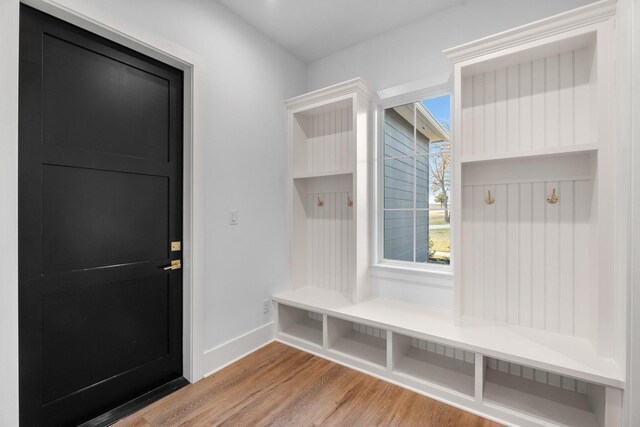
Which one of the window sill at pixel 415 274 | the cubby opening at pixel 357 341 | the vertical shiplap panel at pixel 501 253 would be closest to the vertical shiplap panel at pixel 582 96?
the vertical shiplap panel at pixel 501 253

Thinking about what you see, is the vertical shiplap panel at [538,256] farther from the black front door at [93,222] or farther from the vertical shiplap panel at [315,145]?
the black front door at [93,222]

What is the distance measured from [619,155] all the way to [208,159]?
246 centimetres

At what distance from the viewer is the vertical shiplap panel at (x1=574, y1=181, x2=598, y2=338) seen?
173 cm

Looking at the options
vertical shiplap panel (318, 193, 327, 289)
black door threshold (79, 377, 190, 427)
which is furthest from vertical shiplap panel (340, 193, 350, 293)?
black door threshold (79, 377, 190, 427)

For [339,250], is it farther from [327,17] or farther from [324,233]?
[327,17]

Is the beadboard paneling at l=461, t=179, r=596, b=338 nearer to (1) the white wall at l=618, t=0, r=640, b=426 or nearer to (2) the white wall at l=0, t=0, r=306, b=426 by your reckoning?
(1) the white wall at l=618, t=0, r=640, b=426

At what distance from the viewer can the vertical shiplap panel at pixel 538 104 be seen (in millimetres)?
1850

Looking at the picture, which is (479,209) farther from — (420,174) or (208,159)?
(208,159)

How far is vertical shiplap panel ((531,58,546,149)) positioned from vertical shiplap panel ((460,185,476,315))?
0.49 m

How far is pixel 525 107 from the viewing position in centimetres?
190

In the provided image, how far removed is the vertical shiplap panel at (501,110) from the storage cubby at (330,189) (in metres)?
1.01

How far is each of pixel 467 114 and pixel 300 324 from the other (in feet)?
7.81

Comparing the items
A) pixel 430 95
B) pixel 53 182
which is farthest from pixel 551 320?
pixel 53 182

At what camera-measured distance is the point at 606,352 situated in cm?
153
